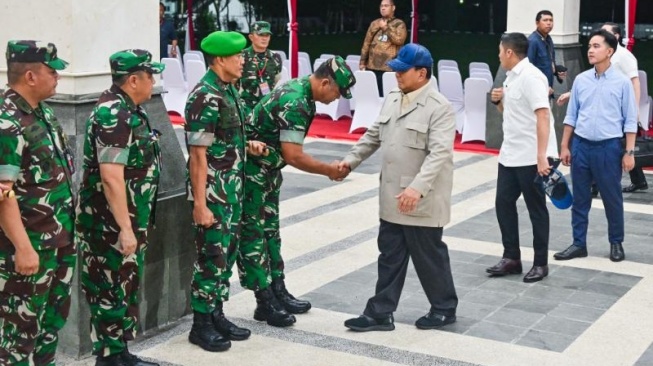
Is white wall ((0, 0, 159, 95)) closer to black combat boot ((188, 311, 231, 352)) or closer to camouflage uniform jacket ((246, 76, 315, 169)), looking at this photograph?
camouflage uniform jacket ((246, 76, 315, 169))

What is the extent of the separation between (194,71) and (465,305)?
9247mm

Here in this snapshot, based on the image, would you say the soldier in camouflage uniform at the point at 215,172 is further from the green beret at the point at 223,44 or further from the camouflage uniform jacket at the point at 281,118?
the camouflage uniform jacket at the point at 281,118

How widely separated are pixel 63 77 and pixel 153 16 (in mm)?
750

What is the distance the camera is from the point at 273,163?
5875 mm

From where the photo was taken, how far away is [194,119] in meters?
5.40

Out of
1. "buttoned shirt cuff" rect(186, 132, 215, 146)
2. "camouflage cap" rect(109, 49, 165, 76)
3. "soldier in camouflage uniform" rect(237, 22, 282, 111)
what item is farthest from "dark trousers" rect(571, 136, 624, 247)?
"camouflage cap" rect(109, 49, 165, 76)

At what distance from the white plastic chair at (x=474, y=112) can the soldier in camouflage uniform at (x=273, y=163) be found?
7121 mm

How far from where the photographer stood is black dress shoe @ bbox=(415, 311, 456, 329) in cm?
604

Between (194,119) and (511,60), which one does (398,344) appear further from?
(511,60)

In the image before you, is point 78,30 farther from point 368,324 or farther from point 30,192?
point 368,324

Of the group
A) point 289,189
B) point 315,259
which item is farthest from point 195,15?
point 315,259

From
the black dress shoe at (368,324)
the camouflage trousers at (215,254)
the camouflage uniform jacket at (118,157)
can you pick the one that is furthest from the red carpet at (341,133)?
the camouflage uniform jacket at (118,157)

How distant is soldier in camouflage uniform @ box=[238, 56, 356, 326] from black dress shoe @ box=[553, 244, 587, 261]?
239 cm

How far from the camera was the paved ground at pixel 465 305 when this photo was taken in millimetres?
5629
